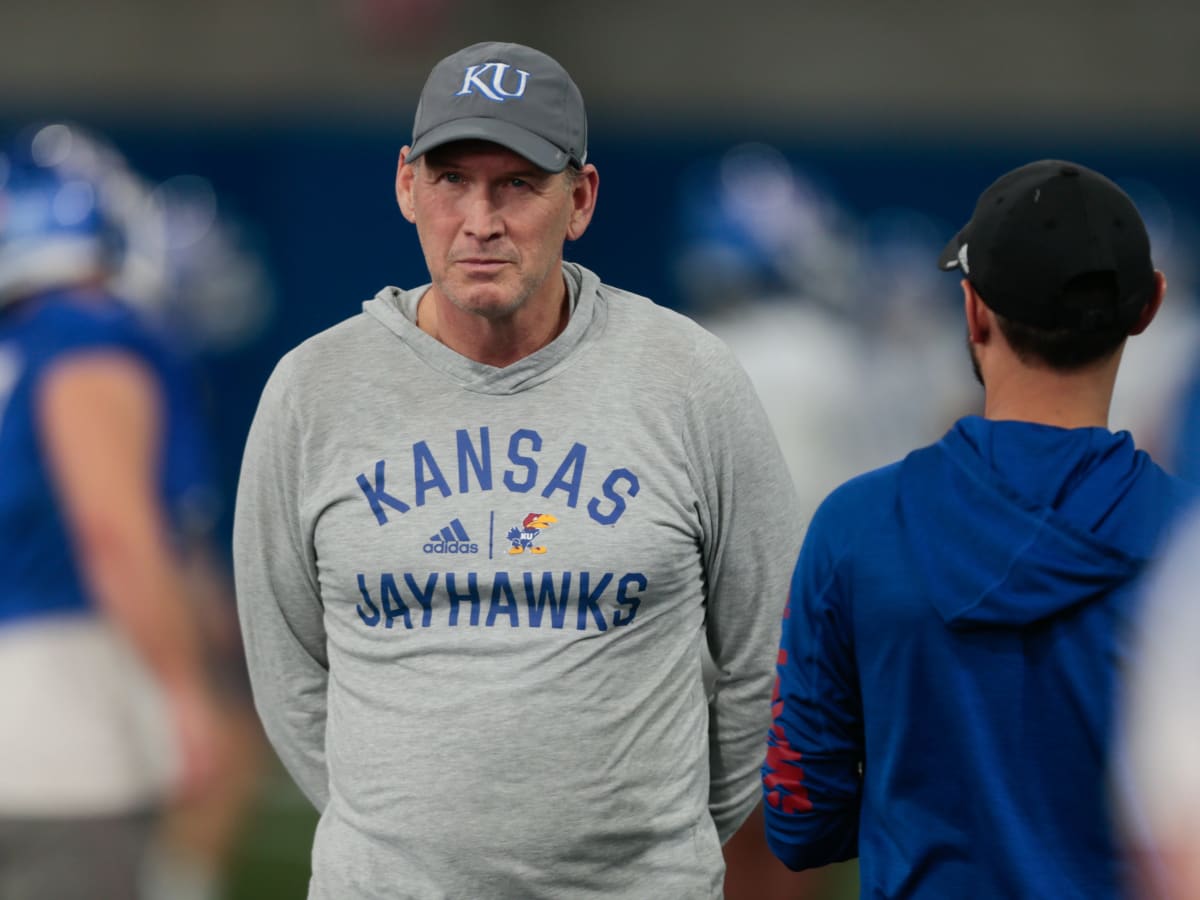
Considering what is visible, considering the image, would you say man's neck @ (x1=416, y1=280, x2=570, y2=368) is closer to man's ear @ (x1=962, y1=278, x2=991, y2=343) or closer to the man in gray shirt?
the man in gray shirt

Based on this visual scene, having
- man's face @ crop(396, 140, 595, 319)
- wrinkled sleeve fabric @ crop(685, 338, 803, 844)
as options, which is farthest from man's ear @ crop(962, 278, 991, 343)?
man's face @ crop(396, 140, 595, 319)

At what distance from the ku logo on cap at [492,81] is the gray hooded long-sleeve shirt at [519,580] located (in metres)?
0.33

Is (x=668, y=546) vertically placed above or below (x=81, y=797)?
above

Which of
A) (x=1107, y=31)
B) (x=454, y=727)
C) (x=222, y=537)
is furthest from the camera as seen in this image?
(x=1107, y=31)

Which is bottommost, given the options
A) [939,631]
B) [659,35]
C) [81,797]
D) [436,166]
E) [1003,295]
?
[81,797]

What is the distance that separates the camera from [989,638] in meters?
→ 1.94

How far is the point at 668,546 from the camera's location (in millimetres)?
2361

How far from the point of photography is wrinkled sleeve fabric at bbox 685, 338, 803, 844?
2.46 metres

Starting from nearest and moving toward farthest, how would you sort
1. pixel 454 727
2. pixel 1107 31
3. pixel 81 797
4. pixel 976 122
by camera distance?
1. pixel 454 727
2. pixel 81 797
3. pixel 976 122
4. pixel 1107 31

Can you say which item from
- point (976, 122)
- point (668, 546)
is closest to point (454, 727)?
point (668, 546)

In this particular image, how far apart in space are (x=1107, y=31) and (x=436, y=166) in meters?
10.8

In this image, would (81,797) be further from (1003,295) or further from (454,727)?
(1003,295)

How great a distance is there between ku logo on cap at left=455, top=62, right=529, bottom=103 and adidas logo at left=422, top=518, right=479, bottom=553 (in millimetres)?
580

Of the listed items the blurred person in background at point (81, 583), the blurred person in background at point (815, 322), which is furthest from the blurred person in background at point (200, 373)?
the blurred person in background at point (815, 322)
